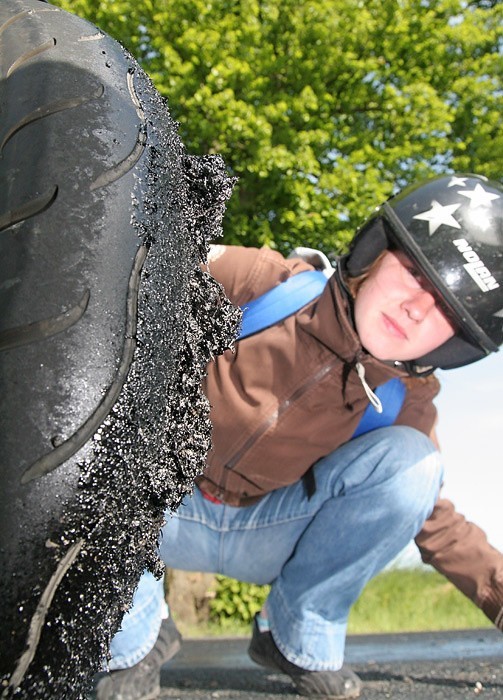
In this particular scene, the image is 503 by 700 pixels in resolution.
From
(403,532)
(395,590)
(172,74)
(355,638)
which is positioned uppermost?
(403,532)

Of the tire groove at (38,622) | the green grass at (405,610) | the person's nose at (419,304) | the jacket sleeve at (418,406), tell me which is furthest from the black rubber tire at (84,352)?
the green grass at (405,610)

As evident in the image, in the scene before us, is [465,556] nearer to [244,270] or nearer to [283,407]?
[283,407]

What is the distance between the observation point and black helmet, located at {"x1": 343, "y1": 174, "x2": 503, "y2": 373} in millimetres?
1922

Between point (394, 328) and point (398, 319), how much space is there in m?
0.03

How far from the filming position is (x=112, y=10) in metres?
7.29

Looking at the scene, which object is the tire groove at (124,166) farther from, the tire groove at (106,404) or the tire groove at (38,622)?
the tire groove at (38,622)

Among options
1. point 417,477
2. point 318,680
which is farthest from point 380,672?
point 417,477

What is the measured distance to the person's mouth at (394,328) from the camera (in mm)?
1876

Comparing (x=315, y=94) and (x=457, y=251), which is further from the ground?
(x=457, y=251)

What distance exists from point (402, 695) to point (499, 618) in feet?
1.43

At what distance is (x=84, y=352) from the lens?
0.74 metres

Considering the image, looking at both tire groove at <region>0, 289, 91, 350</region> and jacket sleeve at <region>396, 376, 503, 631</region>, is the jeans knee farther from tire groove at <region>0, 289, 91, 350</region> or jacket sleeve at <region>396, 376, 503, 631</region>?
tire groove at <region>0, 289, 91, 350</region>

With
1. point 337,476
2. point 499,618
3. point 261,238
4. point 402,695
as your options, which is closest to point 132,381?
point 337,476

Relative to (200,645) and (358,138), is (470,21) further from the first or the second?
(200,645)
